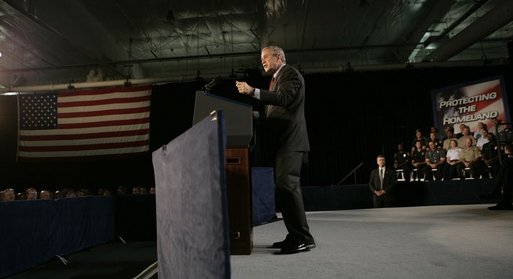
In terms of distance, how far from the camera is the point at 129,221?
14.4 feet

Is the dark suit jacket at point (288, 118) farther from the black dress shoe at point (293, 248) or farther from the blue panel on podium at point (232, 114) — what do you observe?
the black dress shoe at point (293, 248)

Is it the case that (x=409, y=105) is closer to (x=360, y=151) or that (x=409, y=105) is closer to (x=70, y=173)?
(x=360, y=151)

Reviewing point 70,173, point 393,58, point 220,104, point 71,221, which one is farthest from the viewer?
point 393,58

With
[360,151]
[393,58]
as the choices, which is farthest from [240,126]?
[393,58]

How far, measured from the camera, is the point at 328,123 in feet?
32.3

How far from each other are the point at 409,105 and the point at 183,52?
622 cm

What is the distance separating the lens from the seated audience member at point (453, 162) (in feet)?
23.2

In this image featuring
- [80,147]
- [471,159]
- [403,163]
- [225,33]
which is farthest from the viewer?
[225,33]

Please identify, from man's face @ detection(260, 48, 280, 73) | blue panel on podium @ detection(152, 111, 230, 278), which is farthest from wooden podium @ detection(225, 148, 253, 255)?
blue panel on podium @ detection(152, 111, 230, 278)

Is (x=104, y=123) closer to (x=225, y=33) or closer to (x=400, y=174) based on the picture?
(x=225, y=33)

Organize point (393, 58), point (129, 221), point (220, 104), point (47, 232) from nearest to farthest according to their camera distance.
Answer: point (220, 104) → point (47, 232) → point (129, 221) → point (393, 58)

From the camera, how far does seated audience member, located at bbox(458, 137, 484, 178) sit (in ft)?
22.3

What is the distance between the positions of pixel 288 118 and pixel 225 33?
293 inches

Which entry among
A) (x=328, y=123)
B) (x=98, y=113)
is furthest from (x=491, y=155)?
(x=98, y=113)
